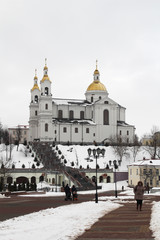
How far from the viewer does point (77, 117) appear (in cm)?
11862

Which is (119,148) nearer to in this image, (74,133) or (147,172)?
(74,133)

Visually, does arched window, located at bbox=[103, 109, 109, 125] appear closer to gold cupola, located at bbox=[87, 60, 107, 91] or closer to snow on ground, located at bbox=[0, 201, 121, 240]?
gold cupola, located at bbox=[87, 60, 107, 91]

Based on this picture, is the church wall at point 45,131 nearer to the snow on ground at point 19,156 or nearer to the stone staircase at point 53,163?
the stone staircase at point 53,163

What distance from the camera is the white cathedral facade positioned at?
111 m

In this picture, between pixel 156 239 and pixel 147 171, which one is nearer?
pixel 156 239

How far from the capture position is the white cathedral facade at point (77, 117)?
111 meters

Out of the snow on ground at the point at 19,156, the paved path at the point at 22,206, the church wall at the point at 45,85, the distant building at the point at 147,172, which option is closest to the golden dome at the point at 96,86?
the church wall at the point at 45,85

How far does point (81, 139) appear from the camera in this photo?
11350 centimetres

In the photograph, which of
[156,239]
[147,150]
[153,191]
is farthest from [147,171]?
[156,239]

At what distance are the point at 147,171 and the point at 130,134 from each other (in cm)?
4469

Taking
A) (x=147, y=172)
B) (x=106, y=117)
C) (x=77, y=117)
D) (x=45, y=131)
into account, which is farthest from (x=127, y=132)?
(x=147, y=172)

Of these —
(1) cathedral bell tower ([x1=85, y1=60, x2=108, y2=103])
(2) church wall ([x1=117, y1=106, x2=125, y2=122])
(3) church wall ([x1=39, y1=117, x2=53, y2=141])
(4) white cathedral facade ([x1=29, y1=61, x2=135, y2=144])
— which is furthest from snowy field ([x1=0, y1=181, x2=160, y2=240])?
(2) church wall ([x1=117, y1=106, x2=125, y2=122])

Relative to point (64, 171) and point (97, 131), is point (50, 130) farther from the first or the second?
point (64, 171)

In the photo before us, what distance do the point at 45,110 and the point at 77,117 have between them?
1138 cm
